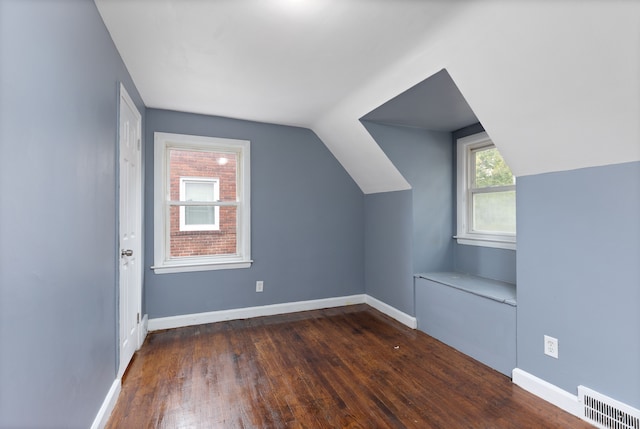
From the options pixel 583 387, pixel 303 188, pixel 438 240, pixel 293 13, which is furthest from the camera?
pixel 303 188

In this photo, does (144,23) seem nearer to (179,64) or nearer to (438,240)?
(179,64)

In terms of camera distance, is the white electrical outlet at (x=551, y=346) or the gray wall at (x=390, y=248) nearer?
the white electrical outlet at (x=551, y=346)

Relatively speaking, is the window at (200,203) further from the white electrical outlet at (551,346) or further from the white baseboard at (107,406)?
the white electrical outlet at (551,346)

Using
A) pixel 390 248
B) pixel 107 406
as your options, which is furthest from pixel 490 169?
pixel 107 406

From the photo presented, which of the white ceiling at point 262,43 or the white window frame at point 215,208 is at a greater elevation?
the white ceiling at point 262,43

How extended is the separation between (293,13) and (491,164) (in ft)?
8.09

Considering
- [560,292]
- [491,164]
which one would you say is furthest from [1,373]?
[491,164]

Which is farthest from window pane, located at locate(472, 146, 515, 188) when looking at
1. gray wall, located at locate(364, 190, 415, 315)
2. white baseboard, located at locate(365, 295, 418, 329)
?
white baseboard, located at locate(365, 295, 418, 329)

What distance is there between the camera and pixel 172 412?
1867 millimetres

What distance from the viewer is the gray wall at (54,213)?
924mm

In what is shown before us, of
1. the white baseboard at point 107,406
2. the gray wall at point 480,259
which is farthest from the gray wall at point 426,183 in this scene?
the white baseboard at point 107,406

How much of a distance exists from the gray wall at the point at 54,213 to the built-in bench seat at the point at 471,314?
261 centimetres

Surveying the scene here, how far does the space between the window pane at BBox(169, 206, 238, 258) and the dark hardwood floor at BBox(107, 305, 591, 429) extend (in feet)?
2.77

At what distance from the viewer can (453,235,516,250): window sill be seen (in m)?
2.83
